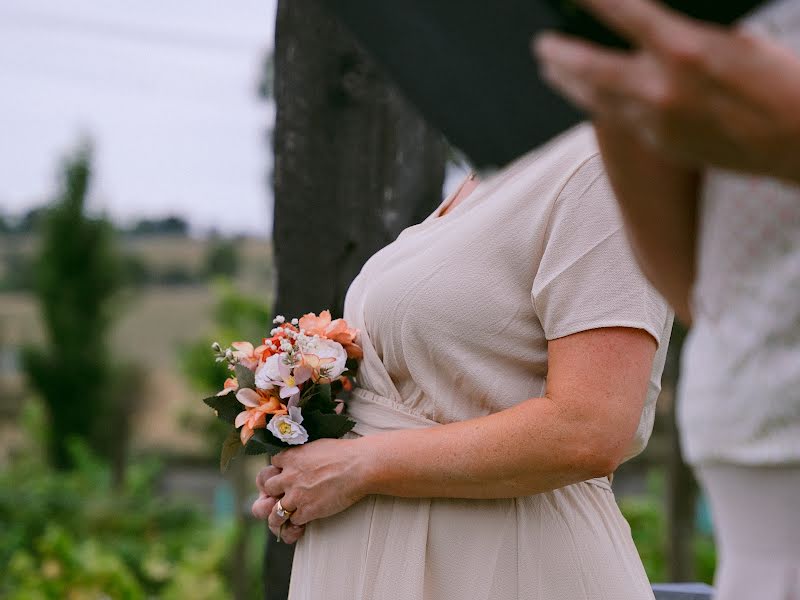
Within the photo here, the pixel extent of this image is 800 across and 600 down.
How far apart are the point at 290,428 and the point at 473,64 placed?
1205 millimetres

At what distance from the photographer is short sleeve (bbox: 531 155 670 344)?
1.77 m

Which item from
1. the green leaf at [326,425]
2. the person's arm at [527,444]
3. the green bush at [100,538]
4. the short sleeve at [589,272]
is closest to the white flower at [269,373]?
the green leaf at [326,425]

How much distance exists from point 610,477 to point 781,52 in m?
1.37

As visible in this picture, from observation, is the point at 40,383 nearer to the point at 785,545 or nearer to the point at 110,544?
the point at 110,544

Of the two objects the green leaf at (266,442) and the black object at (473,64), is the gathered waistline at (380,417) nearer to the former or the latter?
the green leaf at (266,442)

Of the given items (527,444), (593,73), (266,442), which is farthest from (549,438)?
(593,73)

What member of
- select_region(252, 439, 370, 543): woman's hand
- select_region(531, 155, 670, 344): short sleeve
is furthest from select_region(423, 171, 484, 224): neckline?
select_region(252, 439, 370, 543): woman's hand

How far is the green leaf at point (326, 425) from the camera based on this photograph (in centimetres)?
205

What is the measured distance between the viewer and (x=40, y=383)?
14.9 meters

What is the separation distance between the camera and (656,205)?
3.32 ft

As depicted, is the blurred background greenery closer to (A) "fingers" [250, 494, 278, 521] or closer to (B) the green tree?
(B) the green tree

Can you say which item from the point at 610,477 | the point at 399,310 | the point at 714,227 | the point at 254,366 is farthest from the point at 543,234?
the point at 714,227

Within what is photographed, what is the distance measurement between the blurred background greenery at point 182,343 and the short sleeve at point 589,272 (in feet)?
4.64

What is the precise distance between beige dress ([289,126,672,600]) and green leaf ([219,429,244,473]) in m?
0.32
